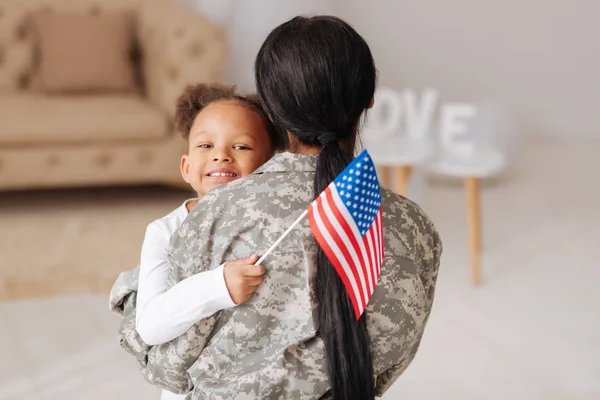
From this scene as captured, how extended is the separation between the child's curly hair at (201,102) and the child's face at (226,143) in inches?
1.4

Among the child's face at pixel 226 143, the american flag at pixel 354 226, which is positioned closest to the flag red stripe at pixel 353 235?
the american flag at pixel 354 226

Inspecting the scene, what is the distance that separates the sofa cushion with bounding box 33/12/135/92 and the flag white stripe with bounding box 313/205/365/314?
3.26 meters

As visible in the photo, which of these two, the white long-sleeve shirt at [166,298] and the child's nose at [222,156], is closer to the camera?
the white long-sleeve shirt at [166,298]

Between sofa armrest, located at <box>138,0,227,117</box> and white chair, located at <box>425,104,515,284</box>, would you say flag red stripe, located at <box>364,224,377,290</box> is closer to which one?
white chair, located at <box>425,104,515,284</box>

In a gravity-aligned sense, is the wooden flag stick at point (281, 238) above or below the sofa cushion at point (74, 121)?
above

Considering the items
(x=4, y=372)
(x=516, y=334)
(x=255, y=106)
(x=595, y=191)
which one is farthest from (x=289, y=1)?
(x=255, y=106)

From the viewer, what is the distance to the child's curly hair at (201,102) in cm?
145

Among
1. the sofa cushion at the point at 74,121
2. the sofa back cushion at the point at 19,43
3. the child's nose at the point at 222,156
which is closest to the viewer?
the child's nose at the point at 222,156

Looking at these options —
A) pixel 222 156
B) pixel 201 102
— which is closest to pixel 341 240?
pixel 222 156

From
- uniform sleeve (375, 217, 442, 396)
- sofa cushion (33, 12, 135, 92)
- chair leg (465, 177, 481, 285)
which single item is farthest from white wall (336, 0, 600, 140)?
uniform sleeve (375, 217, 442, 396)

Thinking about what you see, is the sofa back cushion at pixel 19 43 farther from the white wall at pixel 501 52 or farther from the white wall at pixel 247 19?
the white wall at pixel 501 52

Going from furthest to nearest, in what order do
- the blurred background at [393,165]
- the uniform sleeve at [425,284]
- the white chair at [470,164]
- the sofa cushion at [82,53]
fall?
the sofa cushion at [82,53] → the white chair at [470,164] → the blurred background at [393,165] → the uniform sleeve at [425,284]

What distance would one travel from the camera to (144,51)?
433 centimetres

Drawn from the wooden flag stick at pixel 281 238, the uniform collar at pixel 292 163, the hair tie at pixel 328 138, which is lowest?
the wooden flag stick at pixel 281 238
